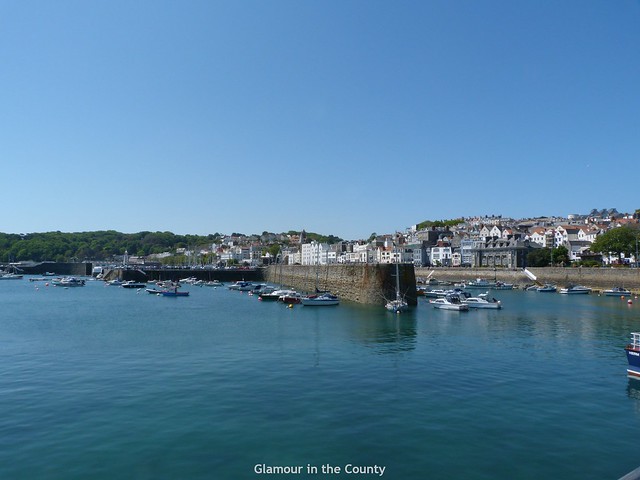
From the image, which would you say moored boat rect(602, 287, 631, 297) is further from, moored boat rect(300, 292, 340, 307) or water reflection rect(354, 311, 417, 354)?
moored boat rect(300, 292, 340, 307)

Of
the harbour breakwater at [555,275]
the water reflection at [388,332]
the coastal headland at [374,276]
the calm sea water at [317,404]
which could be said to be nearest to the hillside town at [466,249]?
the harbour breakwater at [555,275]

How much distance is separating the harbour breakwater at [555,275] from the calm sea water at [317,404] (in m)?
47.7

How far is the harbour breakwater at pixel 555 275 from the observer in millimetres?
74625

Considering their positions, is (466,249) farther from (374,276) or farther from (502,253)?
(374,276)

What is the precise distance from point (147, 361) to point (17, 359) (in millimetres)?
6999

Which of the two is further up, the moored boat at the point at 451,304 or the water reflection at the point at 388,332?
the moored boat at the point at 451,304

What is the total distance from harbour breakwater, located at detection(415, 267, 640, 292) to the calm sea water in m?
47.7

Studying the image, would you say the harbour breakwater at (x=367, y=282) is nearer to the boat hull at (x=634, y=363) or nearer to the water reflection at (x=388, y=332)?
the water reflection at (x=388, y=332)

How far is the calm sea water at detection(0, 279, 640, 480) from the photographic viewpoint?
41.7 ft

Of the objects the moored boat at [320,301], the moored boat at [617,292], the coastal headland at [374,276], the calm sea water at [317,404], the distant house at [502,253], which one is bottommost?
the calm sea water at [317,404]

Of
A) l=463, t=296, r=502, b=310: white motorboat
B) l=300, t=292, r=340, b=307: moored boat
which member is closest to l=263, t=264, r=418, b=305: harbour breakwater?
l=300, t=292, r=340, b=307: moored boat

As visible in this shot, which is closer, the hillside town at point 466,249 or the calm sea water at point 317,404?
the calm sea water at point 317,404

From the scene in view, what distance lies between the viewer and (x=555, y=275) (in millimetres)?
87500

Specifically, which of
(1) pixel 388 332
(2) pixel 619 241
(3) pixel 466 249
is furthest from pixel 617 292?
(3) pixel 466 249
